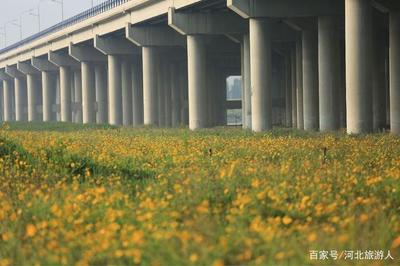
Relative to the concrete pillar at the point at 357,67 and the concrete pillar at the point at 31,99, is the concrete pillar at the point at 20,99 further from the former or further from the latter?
the concrete pillar at the point at 357,67

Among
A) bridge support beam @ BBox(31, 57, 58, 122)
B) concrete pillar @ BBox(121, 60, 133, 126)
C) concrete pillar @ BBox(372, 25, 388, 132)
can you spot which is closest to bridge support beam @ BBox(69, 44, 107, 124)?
concrete pillar @ BBox(121, 60, 133, 126)

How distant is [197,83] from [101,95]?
3100cm

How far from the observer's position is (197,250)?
6.43 meters

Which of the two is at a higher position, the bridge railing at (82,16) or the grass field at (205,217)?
the bridge railing at (82,16)

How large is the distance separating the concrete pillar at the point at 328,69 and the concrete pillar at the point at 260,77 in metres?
2.91

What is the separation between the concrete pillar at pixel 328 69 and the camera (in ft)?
131

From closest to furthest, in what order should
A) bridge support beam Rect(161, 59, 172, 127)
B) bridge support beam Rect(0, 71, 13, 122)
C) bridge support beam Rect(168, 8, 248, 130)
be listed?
bridge support beam Rect(168, 8, 248, 130), bridge support beam Rect(161, 59, 172, 127), bridge support beam Rect(0, 71, 13, 122)

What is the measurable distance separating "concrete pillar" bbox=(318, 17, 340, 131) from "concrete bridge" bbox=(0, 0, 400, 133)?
0.18 feet

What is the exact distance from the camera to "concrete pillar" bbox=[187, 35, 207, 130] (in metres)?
46.2

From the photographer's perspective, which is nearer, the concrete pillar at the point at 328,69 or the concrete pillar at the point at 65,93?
the concrete pillar at the point at 328,69

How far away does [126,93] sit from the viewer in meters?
67.6

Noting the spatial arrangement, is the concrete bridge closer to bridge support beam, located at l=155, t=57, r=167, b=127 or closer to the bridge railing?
bridge support beam, located at l=155, t=57, r=167, b=127

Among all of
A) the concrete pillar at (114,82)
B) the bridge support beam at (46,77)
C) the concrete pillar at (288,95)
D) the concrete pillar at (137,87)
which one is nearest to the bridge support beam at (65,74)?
the bridge support beam at (46,77)

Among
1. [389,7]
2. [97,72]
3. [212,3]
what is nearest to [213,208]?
[389,7]
